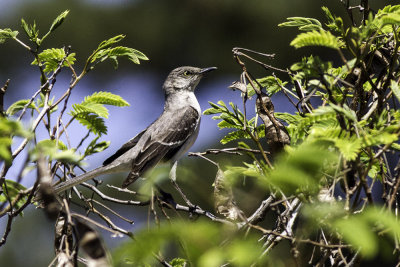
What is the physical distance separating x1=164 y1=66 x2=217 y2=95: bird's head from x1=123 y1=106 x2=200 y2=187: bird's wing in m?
0.68

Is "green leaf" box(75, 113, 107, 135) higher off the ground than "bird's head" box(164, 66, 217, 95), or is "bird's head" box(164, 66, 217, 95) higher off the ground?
"bird's head" box(164, 66, 217, 95)

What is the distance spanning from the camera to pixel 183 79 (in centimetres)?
660

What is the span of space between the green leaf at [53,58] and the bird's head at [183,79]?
3358 mm

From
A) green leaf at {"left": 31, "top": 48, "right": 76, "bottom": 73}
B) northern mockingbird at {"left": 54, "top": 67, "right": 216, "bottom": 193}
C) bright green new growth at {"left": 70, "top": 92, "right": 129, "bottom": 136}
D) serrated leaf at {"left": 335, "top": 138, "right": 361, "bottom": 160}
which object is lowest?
serrated leaf at {"left": 335, "top": 138, "right": 361, "bottom": 160}

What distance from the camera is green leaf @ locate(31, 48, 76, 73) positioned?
10.1 feet

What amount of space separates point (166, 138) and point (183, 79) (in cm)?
124

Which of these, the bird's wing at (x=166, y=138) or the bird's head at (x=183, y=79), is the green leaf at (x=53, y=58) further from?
the bird's head at (x=183, y=79)

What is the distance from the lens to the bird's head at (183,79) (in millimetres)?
6531

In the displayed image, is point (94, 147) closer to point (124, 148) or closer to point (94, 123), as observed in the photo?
point (94, 123)

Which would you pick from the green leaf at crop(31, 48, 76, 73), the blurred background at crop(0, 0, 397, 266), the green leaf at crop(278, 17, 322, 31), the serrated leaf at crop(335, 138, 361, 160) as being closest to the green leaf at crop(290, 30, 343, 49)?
the serrated leaf at crop(335, 138, 361, 160)

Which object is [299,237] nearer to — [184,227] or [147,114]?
[184,227]

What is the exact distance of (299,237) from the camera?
1.93 metres

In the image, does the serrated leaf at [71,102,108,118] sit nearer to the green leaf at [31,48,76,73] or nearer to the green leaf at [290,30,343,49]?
the green leaf at [31,48,76,73]

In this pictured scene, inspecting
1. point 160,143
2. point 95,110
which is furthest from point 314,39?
point 160,143
